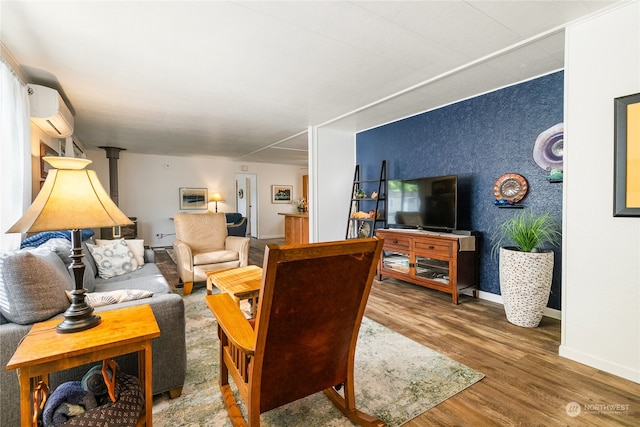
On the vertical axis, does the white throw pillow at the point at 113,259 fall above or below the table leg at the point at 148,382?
above

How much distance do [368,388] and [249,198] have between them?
7.85 metres

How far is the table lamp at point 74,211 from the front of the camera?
124 centimetres

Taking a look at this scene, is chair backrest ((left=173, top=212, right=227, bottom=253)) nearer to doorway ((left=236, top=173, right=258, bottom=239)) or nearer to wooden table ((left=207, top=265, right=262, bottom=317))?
wooden table ((left=207, top=265, right=262, bottom=317))

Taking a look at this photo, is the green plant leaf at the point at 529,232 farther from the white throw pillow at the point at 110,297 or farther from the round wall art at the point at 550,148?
the white throw pillow at the point at 110,297

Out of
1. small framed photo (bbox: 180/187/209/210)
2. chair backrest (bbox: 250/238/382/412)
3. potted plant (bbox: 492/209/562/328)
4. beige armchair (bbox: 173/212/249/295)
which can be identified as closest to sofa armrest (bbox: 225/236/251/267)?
beige armchair (bbox: 173/212/249/295)

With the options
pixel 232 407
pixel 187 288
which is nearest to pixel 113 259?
pixel 187 288

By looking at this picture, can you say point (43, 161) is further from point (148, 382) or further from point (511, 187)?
point (511, 187)

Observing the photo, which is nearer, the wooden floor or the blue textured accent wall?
the wooden floor

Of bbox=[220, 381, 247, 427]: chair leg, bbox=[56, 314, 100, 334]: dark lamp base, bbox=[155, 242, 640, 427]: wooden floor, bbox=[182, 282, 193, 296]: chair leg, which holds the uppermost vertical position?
bbox=[56, 314, 100, 334]: dark lamp base

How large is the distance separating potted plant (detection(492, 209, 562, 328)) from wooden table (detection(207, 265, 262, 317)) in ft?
7.26

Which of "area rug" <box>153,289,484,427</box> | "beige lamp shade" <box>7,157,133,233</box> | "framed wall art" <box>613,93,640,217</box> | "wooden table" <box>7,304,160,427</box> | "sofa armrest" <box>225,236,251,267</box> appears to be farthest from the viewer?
"sofa armrest" <box>225,236,251,267</box>

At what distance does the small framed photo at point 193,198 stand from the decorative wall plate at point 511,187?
277 inches

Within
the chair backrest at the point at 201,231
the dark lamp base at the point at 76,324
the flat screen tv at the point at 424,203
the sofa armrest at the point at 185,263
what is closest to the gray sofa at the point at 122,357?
the dark lamp base at the point at 76,324

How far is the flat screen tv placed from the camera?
339 cm
